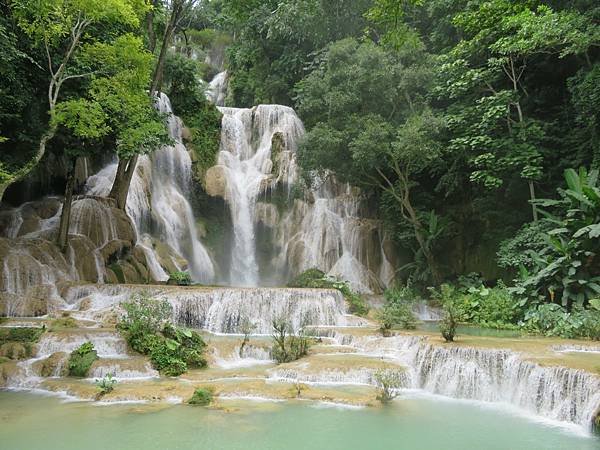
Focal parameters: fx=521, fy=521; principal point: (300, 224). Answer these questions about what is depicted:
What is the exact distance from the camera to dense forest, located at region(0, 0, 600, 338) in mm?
13273

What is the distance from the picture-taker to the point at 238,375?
9.75 m

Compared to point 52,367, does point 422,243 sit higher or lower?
higher

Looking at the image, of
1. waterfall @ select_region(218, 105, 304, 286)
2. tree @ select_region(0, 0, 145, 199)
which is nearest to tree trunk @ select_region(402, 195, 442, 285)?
waterfall @ select_region(218, 105, 304, 286)

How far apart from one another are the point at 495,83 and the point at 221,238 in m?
12.8

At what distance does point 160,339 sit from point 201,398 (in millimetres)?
3226

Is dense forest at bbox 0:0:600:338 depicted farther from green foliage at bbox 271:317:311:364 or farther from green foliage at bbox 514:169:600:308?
green foliage at bbox 271:317:311:364

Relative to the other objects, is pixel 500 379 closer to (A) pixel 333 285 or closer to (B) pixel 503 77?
(A) pixel 333 285

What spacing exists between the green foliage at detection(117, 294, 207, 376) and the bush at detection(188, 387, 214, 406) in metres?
2.08

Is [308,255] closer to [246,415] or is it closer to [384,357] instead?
[384,357]

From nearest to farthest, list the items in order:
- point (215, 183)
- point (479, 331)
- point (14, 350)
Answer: point (14, 350) → point (479, 331) → point (215, 183)

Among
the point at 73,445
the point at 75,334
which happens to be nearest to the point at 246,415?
the point at 73,445

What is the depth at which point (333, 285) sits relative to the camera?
1800 cm

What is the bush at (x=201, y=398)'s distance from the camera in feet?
26.2

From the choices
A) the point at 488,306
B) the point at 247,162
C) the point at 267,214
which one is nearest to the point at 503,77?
the point at 488,306
